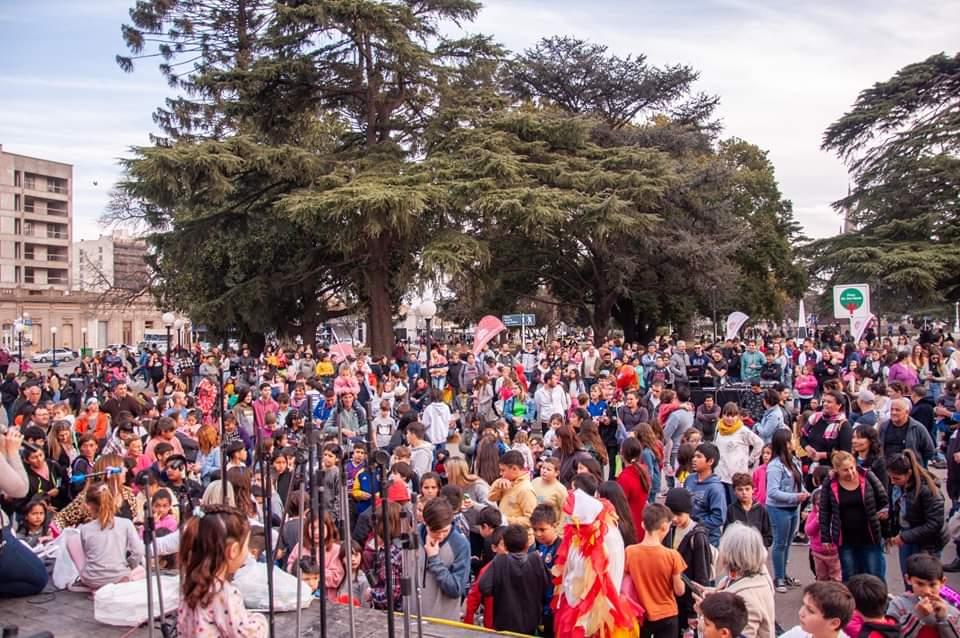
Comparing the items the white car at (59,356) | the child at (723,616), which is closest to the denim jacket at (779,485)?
the child at (723,616)

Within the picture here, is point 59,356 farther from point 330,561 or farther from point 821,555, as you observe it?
point 821,555

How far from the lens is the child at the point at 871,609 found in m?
4.17

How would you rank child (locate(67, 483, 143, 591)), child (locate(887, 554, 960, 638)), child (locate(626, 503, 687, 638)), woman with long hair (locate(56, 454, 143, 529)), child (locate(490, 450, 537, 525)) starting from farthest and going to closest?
1. child (locate(490, 450, 537, 525))
2. woman with long hair (locate(56, 454, 143, 529))
3. child (locate(67, 483, 143, 591))
4. child (locate(626, 503, 687, 638))
5. child (locate(887, 554, 960, 638))

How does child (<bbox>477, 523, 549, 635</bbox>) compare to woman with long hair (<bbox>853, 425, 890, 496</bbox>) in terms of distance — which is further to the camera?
woman with long hair (<bbox>853, 425, 890, 496</bbox>)

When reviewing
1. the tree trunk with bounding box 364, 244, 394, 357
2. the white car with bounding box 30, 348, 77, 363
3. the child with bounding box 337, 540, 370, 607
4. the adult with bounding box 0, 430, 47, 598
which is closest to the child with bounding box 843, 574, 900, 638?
the child with bounding box 337, 540, 370, 607

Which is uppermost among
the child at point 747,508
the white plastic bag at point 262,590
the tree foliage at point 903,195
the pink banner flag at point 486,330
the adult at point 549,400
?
the tree foliage at point 903,195

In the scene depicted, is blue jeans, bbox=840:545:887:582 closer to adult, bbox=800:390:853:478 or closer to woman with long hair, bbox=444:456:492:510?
adult, bbox=800:390:853:478

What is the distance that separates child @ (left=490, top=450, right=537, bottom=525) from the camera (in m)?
6.81

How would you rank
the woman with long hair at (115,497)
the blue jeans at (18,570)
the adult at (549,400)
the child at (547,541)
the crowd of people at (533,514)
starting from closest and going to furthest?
the crowd of people at (533,514)
the child at (547,541)
the blue jeans at (18,570)
the woman with long hair at (115,497)
the adult at (549,400)

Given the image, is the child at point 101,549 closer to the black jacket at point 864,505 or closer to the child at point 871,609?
the child at point 871,609

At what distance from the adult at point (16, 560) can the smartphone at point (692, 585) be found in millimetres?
4426

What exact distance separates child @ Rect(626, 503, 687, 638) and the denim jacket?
2710 millimetres

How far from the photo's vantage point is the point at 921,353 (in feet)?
55.2

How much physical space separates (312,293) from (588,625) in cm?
3147
